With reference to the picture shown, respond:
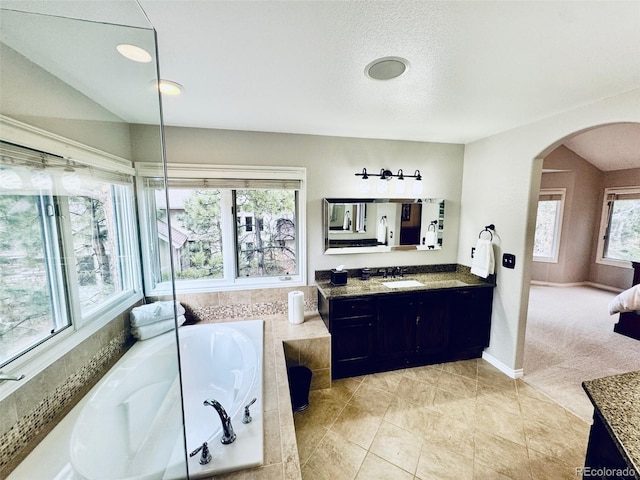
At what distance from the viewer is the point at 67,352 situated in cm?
147

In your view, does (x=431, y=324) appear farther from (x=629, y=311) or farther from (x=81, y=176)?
(x=81, y=176)

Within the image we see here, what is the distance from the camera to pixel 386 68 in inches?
58.0

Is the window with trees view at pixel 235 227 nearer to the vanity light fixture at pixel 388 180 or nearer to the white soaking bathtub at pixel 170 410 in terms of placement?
the white soaking bathtub at pixel 170 410

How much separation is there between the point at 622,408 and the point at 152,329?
2.81 meters

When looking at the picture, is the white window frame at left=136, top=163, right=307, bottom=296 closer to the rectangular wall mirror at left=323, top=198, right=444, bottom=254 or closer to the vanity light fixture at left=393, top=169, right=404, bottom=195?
the rectangular wall mirror at left=323, top=198, right=444, bottom=254

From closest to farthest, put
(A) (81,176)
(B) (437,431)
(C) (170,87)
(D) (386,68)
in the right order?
(D) (386,68) → (A) (81,176) → (C) (170,87) → (B) (437,431)

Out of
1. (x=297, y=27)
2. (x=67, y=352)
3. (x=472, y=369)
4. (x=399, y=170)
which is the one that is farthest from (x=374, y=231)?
(x=67, y=352)

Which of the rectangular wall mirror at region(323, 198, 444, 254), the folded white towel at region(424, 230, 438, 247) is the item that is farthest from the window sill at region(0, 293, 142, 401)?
the folded white towel at region(424, 230, 438, 247)

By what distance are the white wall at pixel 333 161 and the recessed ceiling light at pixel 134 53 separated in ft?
3.88

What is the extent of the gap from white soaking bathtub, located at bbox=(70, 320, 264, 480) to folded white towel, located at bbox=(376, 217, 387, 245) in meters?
1.66

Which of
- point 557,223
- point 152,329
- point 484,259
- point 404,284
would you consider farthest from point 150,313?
point 557,223

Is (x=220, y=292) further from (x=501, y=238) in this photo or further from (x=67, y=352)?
(x=501, y=238)

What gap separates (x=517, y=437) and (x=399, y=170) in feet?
8.48

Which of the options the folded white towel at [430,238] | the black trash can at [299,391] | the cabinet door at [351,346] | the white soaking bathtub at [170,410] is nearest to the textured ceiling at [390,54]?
the folded white towel at [430,238]
